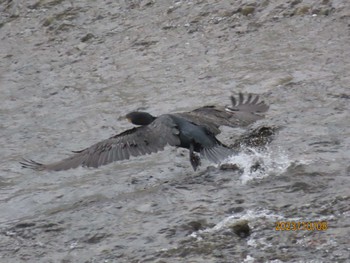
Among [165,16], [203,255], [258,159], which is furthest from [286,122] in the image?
[165,16]

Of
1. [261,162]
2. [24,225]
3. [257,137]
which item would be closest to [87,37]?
[257,137]

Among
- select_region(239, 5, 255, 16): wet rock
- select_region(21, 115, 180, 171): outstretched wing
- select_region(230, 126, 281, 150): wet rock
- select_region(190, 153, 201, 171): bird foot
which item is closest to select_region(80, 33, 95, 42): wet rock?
select_region(239, 5, 255, 16): wet rock

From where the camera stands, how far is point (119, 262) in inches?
233

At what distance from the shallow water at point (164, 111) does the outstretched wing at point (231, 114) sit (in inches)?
9.2

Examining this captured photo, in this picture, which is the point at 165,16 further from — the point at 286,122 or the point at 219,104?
the point at 286,122

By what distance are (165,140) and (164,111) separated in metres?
1.80

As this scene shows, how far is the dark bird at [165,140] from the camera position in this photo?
7.17 meters

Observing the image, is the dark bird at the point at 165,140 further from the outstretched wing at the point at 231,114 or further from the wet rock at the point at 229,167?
the wet rock at the point at 229,167

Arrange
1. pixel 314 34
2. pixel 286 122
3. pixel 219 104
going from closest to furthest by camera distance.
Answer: pixel 286 122, pixel 219 104, pixel 314 34

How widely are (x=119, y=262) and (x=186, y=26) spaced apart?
18.6 ft

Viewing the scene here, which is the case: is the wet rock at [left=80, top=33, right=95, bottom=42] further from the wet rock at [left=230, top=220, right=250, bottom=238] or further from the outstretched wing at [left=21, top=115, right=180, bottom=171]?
the wet rock at [left=230, top=220, right=250, bottom=238]

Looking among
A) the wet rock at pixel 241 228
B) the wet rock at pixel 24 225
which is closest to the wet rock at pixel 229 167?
the wet rock at pixel 241 228
